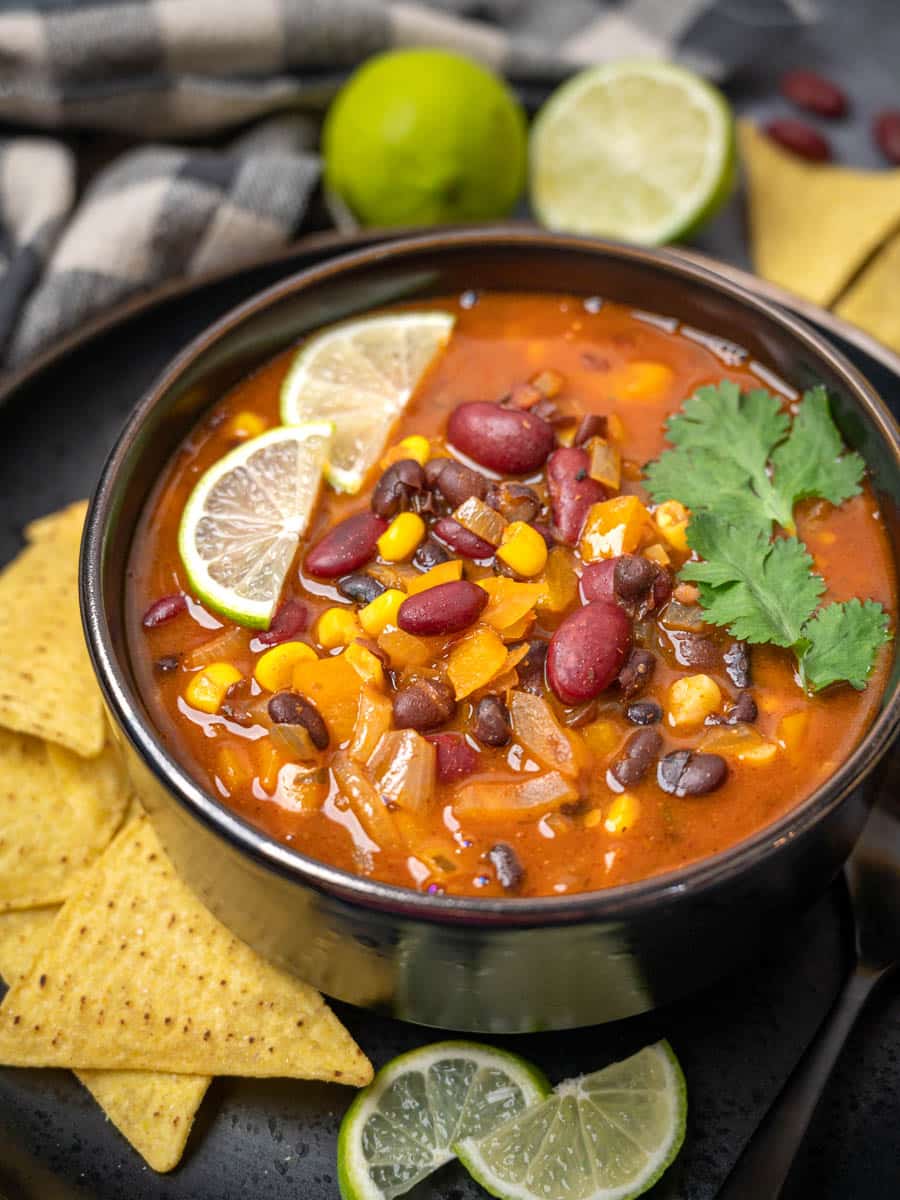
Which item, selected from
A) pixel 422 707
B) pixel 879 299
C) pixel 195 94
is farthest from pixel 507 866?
pixel 195 94

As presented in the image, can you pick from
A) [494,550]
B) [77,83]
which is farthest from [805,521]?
[77,83]

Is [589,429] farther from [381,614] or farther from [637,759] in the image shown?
[637,759]

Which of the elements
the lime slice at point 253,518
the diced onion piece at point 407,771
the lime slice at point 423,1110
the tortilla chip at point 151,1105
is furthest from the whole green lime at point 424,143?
Result: the tortilla chip at point 151,1105

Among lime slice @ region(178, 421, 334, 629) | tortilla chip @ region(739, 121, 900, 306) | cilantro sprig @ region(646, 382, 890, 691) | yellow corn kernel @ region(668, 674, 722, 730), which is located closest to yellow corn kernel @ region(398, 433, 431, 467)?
lime slice @ region(178, 421, 334, 629)

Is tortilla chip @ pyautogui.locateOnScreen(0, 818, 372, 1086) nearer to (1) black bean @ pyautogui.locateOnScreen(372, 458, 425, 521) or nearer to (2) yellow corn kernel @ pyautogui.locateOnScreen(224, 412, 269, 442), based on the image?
(1) black bean @ pyautogui.locateOnScreen(372, 458, 425, 521)

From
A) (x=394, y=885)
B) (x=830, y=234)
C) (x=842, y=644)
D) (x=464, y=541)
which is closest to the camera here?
(x=394, y=885)

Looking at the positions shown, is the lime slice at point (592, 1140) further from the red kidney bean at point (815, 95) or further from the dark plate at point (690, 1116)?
the red kidney bean at point (815, 95)
